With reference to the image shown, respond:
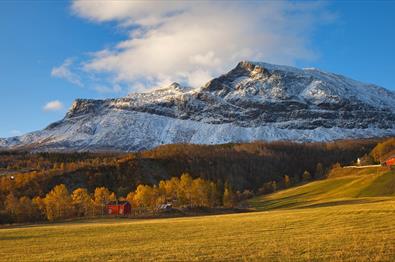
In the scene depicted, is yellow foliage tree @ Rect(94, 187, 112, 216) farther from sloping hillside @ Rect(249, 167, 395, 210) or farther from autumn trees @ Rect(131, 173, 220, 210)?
sloping hillside @ Rect(249, 167, 395, 210)

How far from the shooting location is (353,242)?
35.9 m

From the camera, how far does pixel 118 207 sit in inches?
5571

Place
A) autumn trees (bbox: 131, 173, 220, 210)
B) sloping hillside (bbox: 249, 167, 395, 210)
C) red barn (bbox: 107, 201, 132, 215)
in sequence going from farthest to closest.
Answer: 1. autumn trees (bbox: 131, 173, 220, 210)
2. red barn (bbox: 107, 201, 132, 215)
3. sloping hillside (bbox: 249, 167, 395, 210)

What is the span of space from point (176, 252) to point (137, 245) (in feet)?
26.7

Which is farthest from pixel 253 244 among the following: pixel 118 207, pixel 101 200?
pixel 101 200

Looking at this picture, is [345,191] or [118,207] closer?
[345,191]

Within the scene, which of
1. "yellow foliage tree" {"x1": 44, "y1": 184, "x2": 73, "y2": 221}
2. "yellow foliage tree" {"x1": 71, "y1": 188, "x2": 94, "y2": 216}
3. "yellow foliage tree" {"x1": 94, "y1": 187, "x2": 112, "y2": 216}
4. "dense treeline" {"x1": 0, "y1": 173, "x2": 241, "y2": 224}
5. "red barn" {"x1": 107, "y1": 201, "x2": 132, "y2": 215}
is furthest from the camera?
"yellow foliage tree" {"x1": 94, "y1": 187, "x2": 112, "y2": 216}

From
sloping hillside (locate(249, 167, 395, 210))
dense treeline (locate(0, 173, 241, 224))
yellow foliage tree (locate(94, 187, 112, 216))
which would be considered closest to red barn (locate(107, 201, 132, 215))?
dense treeline (locate(0, 173, 241, 224))

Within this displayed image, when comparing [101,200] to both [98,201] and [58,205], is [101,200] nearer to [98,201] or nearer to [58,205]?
[98,201]

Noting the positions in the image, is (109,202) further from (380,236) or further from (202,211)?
(380,236)

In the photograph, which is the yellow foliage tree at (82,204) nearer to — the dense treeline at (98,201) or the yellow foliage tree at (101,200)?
the dense treeline at (98,201)

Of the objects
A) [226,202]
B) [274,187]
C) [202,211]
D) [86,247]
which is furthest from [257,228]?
[274,187]

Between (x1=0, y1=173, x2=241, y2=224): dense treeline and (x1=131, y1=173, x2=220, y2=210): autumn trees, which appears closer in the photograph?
(x1=0, y1=173, x2=241, y2=224): dense treeline

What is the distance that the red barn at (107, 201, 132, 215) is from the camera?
139 metres
